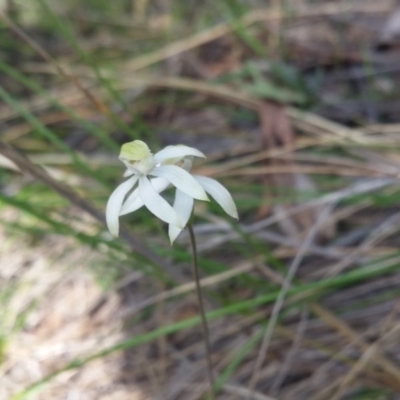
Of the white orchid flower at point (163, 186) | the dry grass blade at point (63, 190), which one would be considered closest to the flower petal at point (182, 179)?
the white orchid flower at point (163, 186)

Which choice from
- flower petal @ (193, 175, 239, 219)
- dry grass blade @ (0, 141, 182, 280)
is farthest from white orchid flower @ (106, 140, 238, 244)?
dry grass blade @ (0, 141, 182, 280)

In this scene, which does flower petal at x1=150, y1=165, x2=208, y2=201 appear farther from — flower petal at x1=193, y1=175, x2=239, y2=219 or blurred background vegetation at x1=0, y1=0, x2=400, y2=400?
blurred background vegetation at x1=0, y1=0, x2=400, y2=400

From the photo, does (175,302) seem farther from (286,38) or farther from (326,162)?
(286,38)

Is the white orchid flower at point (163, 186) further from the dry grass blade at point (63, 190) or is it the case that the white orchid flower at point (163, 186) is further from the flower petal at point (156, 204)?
the dry grass blade at point (63, 190)

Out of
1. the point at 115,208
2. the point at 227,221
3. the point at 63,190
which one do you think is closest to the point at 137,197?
the point at 115,208

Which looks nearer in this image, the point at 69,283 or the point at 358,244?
the point at 358,244

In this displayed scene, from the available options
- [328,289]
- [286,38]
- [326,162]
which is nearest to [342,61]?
[286,38]
